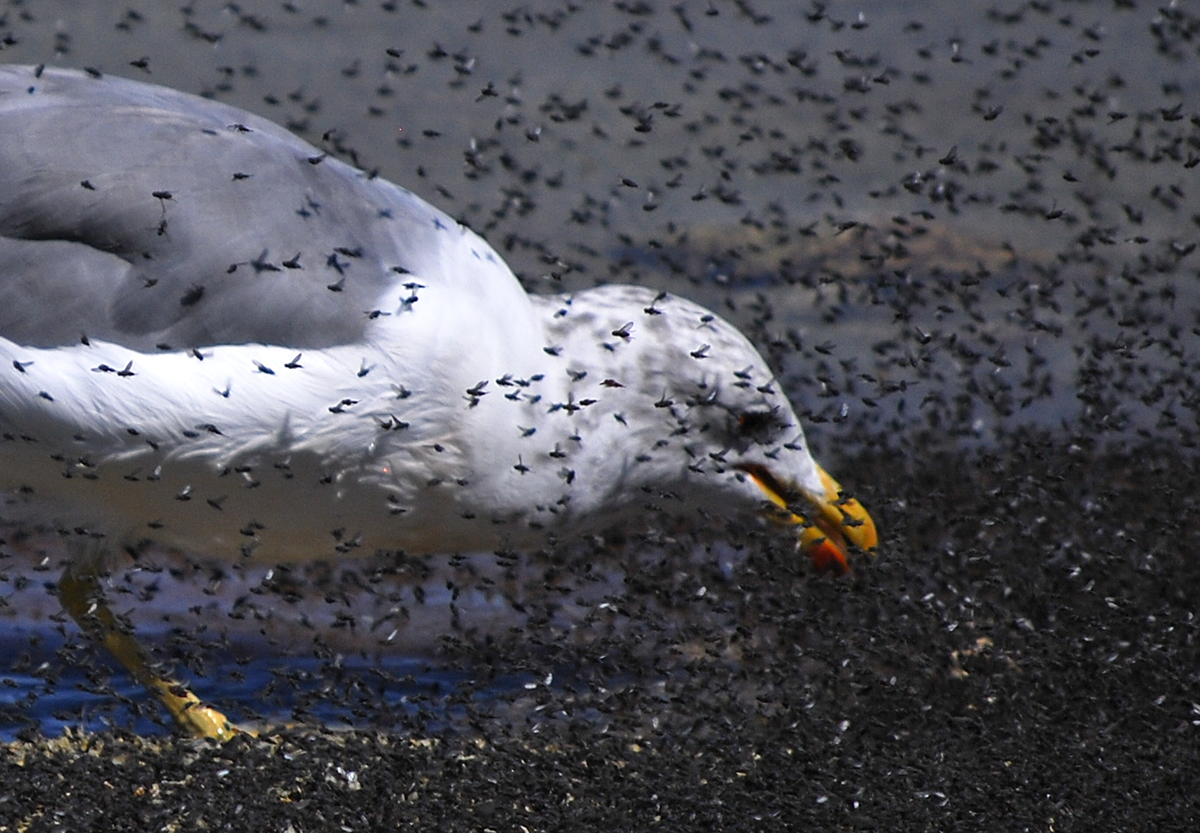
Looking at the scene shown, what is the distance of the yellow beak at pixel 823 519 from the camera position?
13.4 ft

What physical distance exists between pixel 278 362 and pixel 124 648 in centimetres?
109

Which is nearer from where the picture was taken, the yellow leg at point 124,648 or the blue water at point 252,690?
the yellow leg at point 124,648

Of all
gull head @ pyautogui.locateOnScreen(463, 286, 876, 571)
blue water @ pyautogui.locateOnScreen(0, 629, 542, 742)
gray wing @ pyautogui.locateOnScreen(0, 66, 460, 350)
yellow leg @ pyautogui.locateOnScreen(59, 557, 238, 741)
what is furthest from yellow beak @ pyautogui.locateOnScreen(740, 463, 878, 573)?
yellow leg @ pyautogui.locateOnScreen(59, 557, 238, 741)

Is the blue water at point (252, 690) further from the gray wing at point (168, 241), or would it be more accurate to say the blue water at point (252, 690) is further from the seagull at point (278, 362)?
the gray wing at point (168, 241)

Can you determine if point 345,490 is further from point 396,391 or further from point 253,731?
point 253,731

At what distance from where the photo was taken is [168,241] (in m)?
3.58

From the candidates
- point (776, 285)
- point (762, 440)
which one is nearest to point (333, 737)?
point (762, 440)

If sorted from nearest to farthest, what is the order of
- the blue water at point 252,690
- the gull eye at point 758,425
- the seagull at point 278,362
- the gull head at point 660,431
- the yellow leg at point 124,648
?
the seagull at point 278,362 → the gull head at point 660,431 → the gull eye at point 758,425 → the yellow leg at point 124,648 → the blue water at point 252,690

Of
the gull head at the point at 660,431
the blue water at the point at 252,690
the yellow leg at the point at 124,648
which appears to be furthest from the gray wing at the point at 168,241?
the blue water at the point at 252,690

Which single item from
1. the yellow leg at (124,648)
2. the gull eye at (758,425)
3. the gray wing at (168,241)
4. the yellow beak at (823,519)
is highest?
the gray wing at (168,241)

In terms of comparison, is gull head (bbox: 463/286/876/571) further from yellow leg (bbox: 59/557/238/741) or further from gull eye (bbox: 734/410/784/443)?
yellow leg (bbox: 59/557/238/741)

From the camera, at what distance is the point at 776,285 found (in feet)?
27.8

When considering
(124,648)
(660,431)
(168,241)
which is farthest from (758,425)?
(124,648)

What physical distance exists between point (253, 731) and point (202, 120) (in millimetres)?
1580
